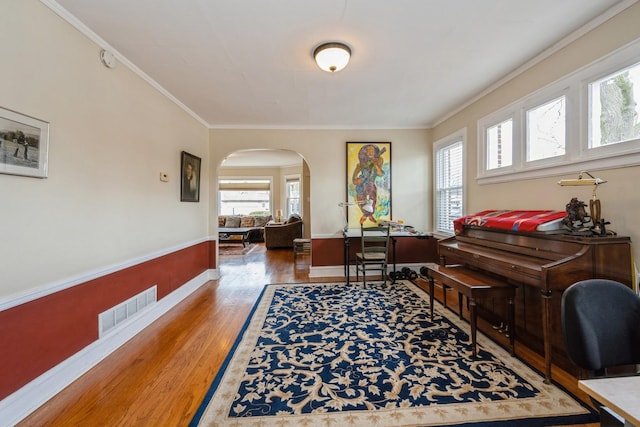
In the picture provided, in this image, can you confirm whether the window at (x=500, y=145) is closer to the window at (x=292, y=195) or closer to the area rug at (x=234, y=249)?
the area rug at (x=234, y=249)

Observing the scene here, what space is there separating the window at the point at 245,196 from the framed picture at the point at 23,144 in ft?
26.1

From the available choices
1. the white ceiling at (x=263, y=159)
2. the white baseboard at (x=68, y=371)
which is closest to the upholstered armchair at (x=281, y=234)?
the white ceiling at (x=263, y=159)

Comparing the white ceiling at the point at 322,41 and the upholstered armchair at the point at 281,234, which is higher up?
the white ceiling at the point at 322,41

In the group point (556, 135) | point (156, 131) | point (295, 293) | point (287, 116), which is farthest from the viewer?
point (287, 116)

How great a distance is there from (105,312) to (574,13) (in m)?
4.40

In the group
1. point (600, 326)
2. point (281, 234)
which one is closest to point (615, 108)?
point (600, 326)

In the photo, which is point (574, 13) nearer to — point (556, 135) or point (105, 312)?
point (556, 135)

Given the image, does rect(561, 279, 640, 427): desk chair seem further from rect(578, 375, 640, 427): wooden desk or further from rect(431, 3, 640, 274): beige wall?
rect(431, 3, 640, 274): beige wall

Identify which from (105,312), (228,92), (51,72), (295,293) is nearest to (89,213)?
(105,312)

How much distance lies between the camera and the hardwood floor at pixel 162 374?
156 centimetres

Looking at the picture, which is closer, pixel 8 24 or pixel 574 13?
pixel 8 24

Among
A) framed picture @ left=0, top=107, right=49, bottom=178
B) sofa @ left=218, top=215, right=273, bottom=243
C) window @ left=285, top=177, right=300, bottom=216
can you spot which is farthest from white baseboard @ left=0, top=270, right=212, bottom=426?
window @ left=285, top=177, right=300, bottom=216

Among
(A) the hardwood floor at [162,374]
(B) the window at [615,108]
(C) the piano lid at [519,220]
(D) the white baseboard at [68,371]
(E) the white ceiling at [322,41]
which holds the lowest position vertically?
(A) the hardwood floor at [162,374]

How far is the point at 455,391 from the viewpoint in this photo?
5.63ft
